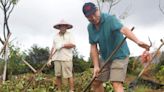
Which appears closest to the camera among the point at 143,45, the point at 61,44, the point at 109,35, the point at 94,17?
the point at 143,45

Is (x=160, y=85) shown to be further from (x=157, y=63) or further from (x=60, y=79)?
(x=157, y=63)

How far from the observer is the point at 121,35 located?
8102mm

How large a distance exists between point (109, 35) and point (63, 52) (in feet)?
15.5

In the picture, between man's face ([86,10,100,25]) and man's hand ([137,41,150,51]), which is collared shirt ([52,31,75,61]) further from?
man's hand ([137,41,150,51])

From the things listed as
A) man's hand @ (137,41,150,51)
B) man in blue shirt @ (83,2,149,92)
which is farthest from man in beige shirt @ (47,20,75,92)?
man's hand @ (137,41,150,51)

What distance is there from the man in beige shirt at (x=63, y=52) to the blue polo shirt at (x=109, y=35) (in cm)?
416

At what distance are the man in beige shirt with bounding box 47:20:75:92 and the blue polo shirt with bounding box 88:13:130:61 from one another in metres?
4.16

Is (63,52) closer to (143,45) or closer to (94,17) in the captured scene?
(94,17)

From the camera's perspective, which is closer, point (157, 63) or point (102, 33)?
point (102, 33)

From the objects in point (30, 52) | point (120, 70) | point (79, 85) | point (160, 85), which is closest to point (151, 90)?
point (160, 85)

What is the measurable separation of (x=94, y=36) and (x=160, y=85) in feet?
26.7

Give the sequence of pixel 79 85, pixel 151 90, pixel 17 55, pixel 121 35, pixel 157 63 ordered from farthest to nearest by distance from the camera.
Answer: pixel 157 63 → pixel 17 55 → pixel 151 90 → pixel 79 85 → pixel 121 35

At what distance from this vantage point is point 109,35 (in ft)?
26.7

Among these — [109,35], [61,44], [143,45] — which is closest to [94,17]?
[109,35]
